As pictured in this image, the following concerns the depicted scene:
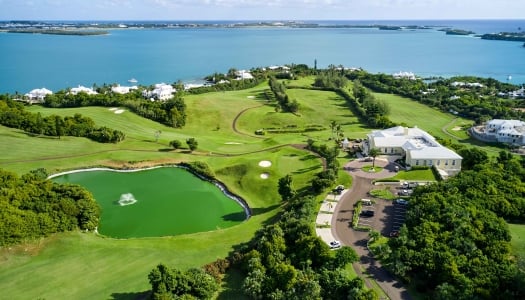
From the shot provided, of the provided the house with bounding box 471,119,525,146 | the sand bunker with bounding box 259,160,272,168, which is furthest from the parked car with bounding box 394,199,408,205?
the house with bounding box 471,119,525,146

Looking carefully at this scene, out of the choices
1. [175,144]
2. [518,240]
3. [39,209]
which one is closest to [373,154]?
[518,240]

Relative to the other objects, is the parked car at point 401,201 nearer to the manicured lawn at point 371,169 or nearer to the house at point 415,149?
the manicured lawn at point 371,169

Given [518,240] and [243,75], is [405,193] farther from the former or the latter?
[243,75]

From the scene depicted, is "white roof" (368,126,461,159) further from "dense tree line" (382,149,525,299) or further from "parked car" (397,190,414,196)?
"parked car" (397,190,414,196)

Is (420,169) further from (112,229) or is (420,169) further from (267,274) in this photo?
(112,229)

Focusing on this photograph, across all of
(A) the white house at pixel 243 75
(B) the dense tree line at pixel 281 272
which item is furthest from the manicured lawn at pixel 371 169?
(A) the white house at pixel 243 75

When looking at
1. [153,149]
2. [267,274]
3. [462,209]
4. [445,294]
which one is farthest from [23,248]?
[462,209]
